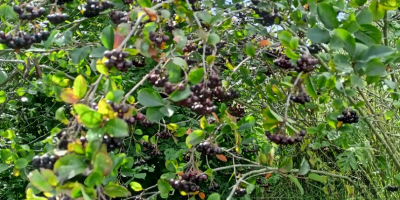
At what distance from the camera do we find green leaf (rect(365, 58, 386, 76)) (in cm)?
111

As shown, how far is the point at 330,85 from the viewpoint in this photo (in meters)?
1.27

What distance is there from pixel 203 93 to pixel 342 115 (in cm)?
56

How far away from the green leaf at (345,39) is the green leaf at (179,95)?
0.38 m

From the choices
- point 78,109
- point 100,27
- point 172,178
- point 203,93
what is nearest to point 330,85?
point 203,93

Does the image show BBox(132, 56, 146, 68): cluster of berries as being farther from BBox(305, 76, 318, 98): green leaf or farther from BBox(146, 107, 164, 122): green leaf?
BBox(305, 76, 318, 98): green leaf

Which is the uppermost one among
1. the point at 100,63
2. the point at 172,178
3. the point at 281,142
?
the point at 100,63

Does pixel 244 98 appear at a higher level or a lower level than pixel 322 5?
lower

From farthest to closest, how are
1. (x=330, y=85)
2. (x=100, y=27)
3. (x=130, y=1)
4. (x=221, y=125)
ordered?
(x=100, y=27), (x=221, y=125), (x=130, y=1), (x=330, y=85)

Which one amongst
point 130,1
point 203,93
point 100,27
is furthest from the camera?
point 100,27

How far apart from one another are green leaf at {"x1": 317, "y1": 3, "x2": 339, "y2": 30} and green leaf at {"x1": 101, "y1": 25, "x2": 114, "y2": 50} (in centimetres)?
52

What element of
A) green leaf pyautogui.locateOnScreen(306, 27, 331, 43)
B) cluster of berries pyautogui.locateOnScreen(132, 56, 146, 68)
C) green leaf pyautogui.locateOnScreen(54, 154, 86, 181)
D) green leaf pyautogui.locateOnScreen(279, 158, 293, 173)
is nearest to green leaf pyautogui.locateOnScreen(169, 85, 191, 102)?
green leaf pyautogui.locateOnScreen(54, 154, 86, 181)

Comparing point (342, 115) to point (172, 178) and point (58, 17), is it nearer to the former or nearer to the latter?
point (172, 178)

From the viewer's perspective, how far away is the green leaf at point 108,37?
107cm

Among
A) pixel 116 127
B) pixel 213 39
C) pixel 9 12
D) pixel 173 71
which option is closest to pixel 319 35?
pixel 213 39
